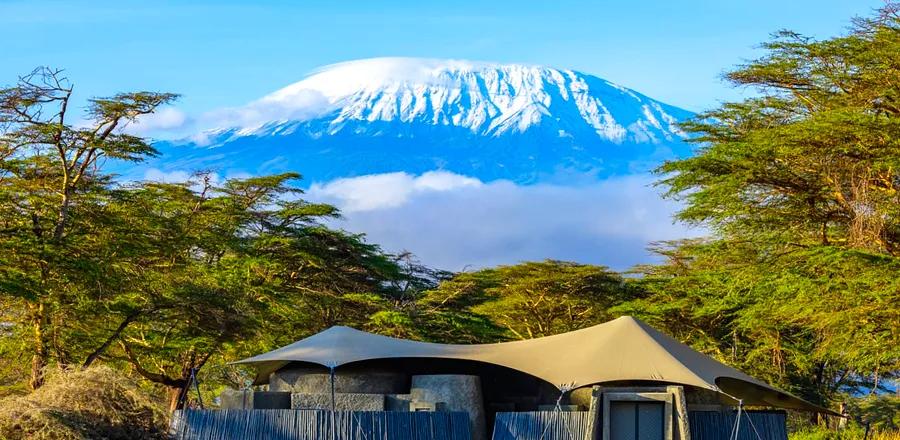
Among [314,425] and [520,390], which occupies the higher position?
[520,390]

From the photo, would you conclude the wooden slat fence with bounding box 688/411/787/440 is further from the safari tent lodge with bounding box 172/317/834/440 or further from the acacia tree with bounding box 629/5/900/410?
the acacia tree with bounding box 629/5/900/410

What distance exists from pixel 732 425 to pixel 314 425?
5650mm

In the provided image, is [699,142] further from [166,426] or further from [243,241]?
[166,426]

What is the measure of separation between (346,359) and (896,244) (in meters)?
14.6

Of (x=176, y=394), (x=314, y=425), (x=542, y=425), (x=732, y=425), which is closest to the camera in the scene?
(x=314, y=425)

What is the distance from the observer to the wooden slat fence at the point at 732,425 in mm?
17297

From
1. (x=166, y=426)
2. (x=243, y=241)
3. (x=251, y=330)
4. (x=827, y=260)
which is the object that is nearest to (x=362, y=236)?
(x=243, y=241)

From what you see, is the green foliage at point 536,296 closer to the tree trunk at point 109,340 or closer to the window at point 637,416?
the tree trunk at point 109,340

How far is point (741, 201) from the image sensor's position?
3070 cm

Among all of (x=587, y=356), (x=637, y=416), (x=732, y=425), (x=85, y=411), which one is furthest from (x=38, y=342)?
(x=732, y=425)

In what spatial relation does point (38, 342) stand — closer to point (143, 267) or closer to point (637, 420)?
point (143, 267)

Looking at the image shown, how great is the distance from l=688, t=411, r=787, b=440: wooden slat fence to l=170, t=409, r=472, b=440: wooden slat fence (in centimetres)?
307

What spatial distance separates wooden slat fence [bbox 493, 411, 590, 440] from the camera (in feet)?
55.1

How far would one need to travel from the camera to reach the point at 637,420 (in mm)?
16719
